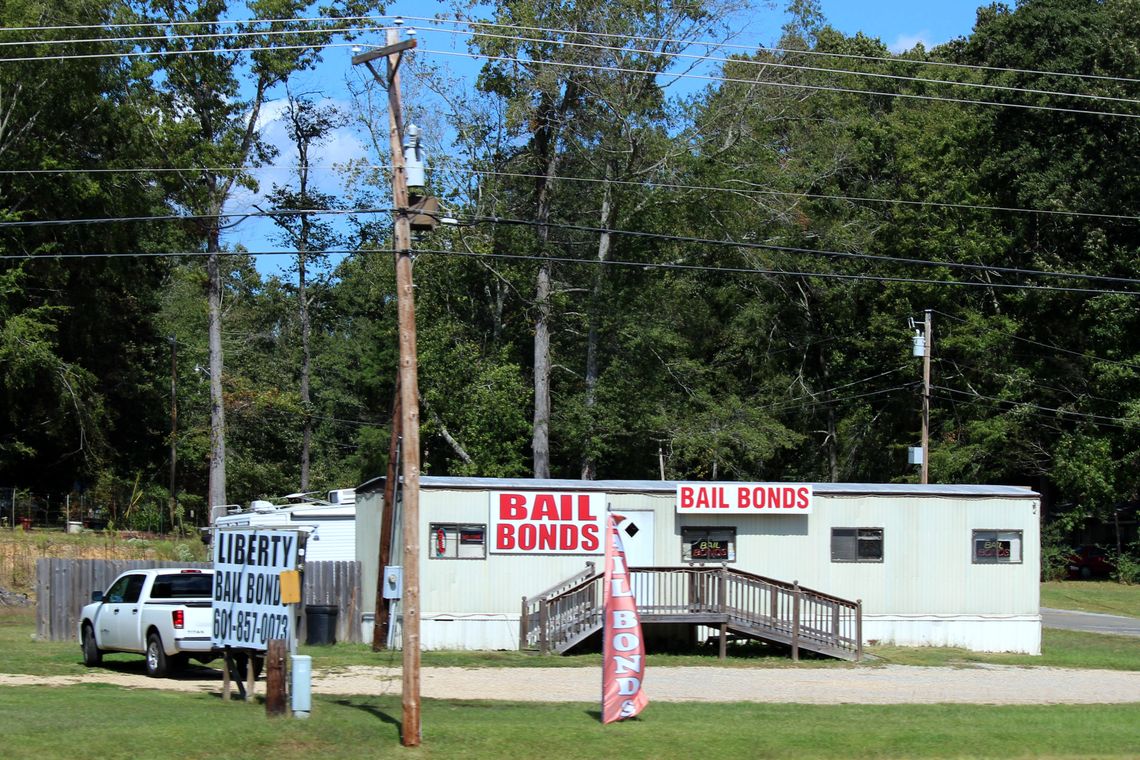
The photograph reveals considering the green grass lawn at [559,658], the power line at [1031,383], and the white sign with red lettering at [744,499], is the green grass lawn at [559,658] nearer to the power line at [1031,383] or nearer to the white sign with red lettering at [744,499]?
the white sign with red lettering at [744,499]

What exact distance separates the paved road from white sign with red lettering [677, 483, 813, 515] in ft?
41.9

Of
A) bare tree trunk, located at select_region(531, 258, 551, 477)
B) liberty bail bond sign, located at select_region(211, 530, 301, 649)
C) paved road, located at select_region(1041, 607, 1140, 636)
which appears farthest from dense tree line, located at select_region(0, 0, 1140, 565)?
liberty bail bond sign, located at select_region(211, 530, 301, 649)

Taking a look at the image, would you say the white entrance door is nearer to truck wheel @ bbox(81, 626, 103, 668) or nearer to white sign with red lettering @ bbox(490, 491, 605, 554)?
white sign with red lettering @ bbox(490, 491, 605, 554)

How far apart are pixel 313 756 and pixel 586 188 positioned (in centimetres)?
3442

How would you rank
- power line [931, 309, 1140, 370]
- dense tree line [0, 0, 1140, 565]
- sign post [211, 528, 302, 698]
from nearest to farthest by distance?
1. sign post [211, 528, 302, 698]
2. dense tree line [0, 0, 1140, 565]
3. power line [931, 309, 1140, 370]

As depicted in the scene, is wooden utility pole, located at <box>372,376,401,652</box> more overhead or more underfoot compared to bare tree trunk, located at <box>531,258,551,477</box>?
more underfoot

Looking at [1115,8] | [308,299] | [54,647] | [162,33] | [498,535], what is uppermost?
[1115,8]

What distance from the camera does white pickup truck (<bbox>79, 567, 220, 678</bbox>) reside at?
19.5 m

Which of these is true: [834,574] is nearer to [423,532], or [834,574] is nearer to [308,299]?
[423,532]

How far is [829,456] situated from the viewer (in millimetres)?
59000

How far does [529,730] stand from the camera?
14.5 metres

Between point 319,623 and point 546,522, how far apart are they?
16.3ft

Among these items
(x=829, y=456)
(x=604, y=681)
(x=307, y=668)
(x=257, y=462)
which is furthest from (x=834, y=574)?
(x=257, y=462)

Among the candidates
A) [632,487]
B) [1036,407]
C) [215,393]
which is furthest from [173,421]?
[1036,407]
